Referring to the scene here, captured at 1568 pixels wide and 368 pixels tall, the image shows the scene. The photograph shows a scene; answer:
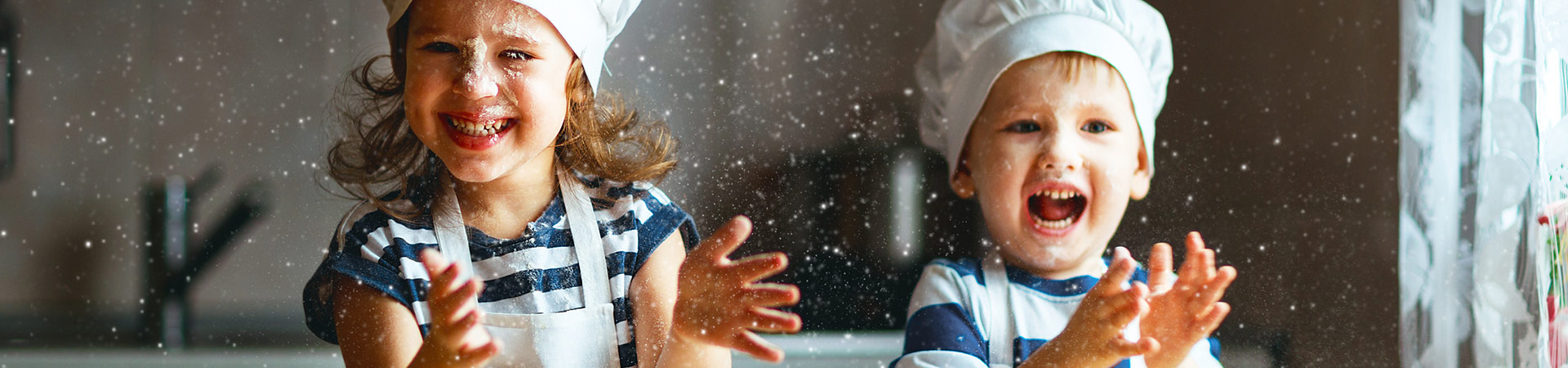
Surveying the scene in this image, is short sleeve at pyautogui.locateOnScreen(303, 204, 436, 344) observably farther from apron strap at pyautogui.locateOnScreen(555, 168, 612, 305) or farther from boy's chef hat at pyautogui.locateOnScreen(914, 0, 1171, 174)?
boy's chef hat at pyautogui.locateOnScreen(914, 0, 1171, 174)

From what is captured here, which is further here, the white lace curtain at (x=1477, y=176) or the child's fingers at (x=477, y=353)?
the white lace curtain at (x=1477, y=176)

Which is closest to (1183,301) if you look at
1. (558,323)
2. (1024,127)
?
(1024,127)

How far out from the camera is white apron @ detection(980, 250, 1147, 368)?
53cm

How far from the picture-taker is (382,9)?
51 centimetres

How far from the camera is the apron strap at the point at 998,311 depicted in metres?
0.53

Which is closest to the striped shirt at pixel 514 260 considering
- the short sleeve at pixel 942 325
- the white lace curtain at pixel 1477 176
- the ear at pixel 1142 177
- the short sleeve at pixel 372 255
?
the short sleeve at pixel 372 255

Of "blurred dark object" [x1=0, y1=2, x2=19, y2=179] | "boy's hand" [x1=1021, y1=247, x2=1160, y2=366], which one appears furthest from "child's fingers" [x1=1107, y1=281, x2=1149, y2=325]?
"blurred dark object" [x1=0, y1=2, x2=19, y2=179]

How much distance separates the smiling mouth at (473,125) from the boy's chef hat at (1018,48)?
230 millimetres

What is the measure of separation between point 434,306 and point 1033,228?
32cm

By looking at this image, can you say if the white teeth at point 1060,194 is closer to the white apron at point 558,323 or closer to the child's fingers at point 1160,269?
the child's fingers at point 1160,269

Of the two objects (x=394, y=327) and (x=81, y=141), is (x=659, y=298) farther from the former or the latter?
(x=81, y=141)

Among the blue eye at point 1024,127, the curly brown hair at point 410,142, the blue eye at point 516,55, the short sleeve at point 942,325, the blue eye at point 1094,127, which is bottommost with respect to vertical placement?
the short sleeve at point 942,325

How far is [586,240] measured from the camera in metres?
0.51

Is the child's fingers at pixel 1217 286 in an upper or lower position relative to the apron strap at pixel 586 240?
lower
